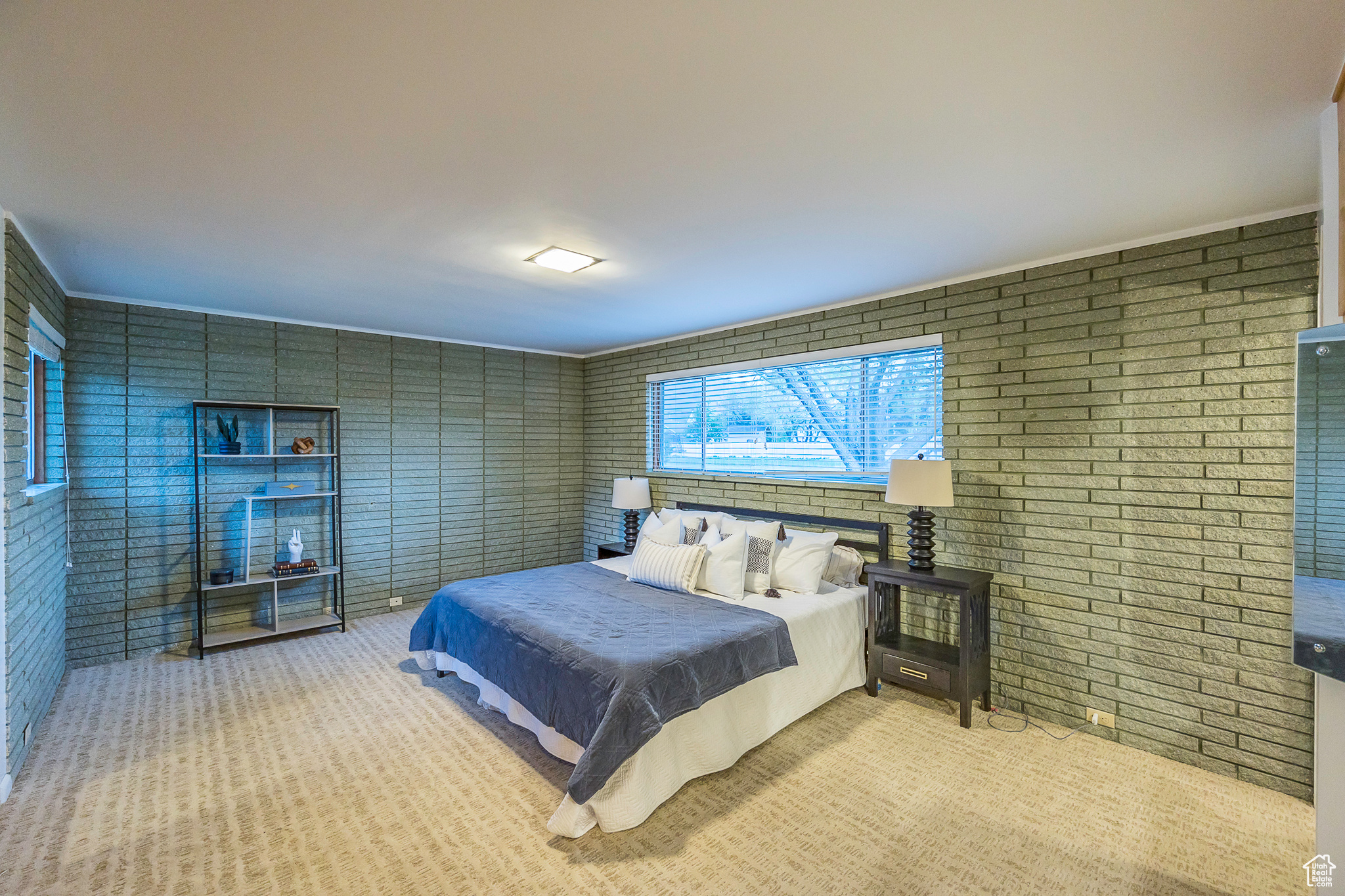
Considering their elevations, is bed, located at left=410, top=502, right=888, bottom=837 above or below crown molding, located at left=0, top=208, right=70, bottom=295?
below

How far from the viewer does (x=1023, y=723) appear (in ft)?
10.9

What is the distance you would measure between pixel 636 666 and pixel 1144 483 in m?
2.75

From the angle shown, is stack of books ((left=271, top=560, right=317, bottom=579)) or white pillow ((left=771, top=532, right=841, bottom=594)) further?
stack of books ((left=271, top=560, right=317, bottom=579))

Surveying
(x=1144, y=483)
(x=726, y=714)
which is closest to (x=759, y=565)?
(x=726, y=714)

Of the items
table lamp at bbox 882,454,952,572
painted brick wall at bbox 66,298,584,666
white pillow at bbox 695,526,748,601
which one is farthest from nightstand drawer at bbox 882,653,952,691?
painted brick wall at bbox 66,298,584,666

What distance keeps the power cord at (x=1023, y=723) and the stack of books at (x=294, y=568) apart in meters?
5.07

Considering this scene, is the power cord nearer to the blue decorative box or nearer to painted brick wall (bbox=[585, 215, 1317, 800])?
painted brick wall (bbox=[585, 215, 1317, 800])

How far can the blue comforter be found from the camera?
2480 mm

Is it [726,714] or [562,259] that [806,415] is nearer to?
[562,259]

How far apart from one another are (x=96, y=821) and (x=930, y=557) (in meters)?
4.22

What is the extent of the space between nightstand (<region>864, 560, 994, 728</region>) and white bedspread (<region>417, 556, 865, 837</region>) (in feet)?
0.46

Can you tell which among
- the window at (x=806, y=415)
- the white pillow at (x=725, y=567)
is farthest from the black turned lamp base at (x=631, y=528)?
the white pillow at (x=725, y=567)

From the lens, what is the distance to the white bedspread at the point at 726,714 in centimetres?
244

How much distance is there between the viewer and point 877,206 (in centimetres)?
258
